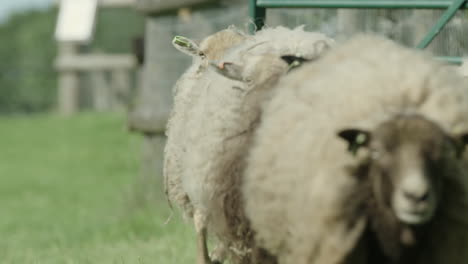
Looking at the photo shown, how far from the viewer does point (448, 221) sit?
3512 mm

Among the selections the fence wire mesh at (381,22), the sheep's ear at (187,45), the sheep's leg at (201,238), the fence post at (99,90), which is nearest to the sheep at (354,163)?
the sheep's leg at (201,238)

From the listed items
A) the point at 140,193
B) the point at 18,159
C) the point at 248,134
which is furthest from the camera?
the point at 18,159

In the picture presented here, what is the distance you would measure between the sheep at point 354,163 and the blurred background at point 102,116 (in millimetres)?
1073

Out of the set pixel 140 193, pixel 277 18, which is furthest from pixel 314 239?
pixel 140 193

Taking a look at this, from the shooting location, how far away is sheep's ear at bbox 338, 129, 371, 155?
342 cm

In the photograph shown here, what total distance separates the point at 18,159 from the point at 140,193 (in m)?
7.85

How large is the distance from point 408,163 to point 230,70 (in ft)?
4.89

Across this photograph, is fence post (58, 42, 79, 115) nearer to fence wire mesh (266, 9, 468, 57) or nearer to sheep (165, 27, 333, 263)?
fence wire mesh (266, 9, 468, 57)

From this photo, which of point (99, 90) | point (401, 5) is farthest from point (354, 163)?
point (99, 90)

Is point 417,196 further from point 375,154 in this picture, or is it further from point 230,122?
point 230,122

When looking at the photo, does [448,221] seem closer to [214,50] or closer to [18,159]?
[214,50]

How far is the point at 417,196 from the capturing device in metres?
3.20

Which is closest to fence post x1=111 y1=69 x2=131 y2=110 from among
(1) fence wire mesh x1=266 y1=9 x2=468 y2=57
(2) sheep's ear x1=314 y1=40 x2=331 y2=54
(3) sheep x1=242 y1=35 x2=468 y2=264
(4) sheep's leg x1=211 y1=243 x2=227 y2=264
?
(1) fence wire mesh x1=266 y1=9 x2=468 y2=57

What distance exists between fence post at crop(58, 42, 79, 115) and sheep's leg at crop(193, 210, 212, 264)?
637 inches
